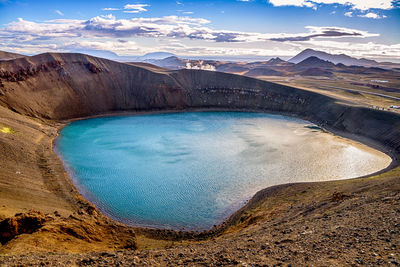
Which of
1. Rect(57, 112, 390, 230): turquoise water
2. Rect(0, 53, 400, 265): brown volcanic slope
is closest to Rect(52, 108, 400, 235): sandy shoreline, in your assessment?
Rect(57, 112, 390, 230): turquoise water

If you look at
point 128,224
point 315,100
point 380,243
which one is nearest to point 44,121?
point 128,224

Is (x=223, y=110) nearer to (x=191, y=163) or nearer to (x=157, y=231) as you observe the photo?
(x=191, y=163)

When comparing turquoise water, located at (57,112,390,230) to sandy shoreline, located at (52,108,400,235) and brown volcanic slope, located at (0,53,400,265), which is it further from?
brown volcanic slope, located at (0,53,400,265)

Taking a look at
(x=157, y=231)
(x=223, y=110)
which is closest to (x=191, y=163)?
(x=157, y=231)

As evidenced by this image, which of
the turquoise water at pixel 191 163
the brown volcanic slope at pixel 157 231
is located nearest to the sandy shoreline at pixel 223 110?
the turquoise water at pixel 191 163

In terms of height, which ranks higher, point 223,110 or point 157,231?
point 223,110

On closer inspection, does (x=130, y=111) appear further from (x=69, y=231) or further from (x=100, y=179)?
(x=69, y=231)

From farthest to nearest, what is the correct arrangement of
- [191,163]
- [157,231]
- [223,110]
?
[223,110]
[191,163]
[157,231]

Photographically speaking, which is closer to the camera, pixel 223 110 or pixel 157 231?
pixel 157 231
